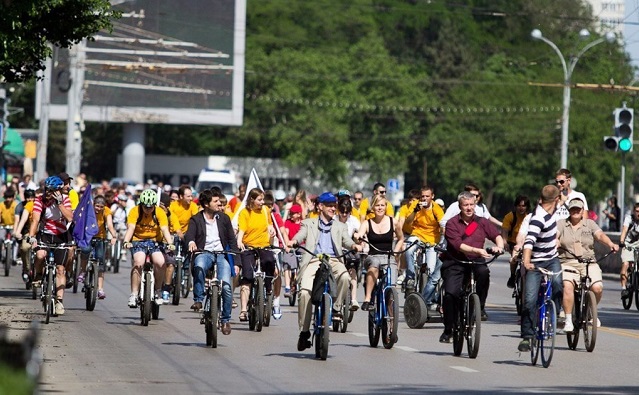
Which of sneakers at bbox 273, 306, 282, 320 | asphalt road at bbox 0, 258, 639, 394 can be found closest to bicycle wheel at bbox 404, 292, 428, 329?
asphalt road at bbox 0, 258, 639, 394

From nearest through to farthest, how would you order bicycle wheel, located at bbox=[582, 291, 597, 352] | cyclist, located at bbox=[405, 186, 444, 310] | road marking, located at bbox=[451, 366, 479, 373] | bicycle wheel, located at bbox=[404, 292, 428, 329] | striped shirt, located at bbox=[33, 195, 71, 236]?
1. road marking, located at bbox=[451, 366, 479, 373]
2. bicycle wheel, located at bbox=[582, 291, 597, 352]
3. bicycle wheel, located at bbox=[404, 292, 428, 329]
4. striped shirt, located at bbox=[33, 195, 71, 236]
5. cyclist, located at bbox=[405, 186, 444, 310]

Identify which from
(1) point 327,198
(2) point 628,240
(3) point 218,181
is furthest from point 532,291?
(3) point 218,181

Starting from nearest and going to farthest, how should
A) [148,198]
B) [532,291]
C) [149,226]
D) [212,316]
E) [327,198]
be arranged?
[532,291]
[212,316]
[327,198]
[148,198]
[149,226]

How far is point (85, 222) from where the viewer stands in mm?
20625

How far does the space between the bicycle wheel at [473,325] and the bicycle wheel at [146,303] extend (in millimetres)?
4858

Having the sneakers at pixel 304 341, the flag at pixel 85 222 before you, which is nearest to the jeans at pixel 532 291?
the sneakers at pixel 304 341

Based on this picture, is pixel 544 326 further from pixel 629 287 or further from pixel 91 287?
pixel 629 287

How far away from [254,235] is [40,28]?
429 centimetres

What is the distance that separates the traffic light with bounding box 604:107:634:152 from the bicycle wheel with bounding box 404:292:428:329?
1420 centimetres

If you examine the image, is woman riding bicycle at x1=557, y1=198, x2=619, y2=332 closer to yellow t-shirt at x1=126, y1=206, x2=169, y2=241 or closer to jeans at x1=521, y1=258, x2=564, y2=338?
jeans at x1=521, y1=258, x2=564, y2=338

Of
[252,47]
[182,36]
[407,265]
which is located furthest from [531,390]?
[252,47]

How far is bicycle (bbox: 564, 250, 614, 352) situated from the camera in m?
15.9

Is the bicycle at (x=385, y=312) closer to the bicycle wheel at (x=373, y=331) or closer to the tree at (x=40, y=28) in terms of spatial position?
the bicycle wheel at (x=373, y=331)

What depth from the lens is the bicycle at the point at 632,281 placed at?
25127 millimetres
